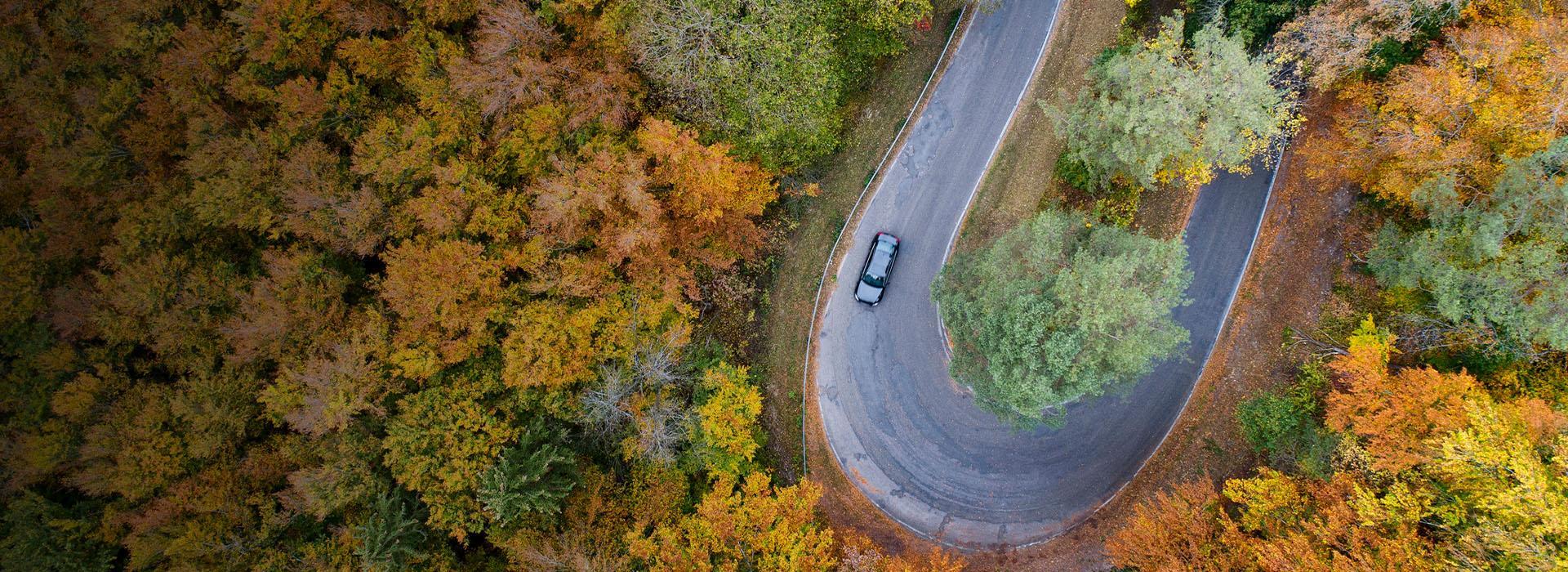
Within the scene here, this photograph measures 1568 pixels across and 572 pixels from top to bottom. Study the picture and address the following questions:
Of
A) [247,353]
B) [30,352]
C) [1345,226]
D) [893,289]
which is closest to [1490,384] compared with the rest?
[1345,226]

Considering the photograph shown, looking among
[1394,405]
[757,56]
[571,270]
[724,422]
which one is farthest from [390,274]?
[1394,405]

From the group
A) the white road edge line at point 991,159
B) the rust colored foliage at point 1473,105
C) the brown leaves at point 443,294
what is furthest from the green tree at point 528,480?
the rust colored foliage at point 1473,105

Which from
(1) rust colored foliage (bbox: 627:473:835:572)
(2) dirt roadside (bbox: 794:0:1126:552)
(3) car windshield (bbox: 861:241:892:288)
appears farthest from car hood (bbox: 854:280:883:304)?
(1) rust colored foliage (bbox: 627:473:835:572)

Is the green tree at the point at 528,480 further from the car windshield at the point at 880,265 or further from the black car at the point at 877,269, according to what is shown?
the car windshield at the point at 880,265

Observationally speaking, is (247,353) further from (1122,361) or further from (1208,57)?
(1208,57)

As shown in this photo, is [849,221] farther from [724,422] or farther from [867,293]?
[724,422]

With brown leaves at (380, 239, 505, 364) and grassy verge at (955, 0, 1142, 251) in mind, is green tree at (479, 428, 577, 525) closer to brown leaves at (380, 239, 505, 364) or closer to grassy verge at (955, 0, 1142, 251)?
brown leaves at (380, 239, 505, 364)
